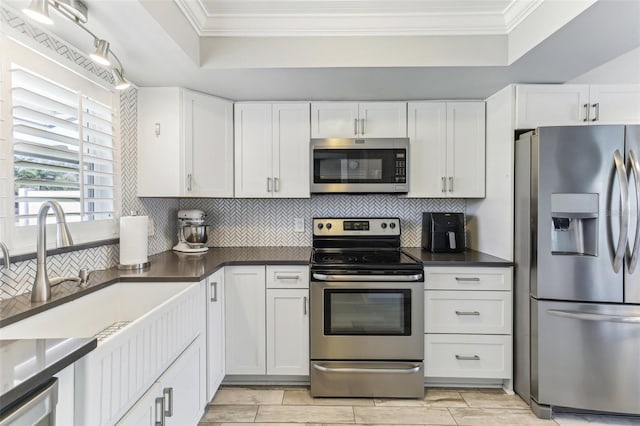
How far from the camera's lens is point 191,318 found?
1.62 m

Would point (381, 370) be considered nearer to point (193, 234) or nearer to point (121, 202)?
→ point (193, 234)

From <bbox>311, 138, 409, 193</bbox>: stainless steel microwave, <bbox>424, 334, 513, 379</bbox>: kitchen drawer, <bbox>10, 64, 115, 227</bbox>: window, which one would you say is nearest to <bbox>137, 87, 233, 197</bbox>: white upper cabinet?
<bbox>10, 64, 115, 227</bbox>: window

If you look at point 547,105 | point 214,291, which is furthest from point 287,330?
point 547,105

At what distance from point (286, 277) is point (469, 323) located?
1302 mm

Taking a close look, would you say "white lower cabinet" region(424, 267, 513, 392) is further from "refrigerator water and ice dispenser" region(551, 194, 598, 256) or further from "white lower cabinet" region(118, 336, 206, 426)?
"white lower cabinet" region(118, 336, 206, 426)

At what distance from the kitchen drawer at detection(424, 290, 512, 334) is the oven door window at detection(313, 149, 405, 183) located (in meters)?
0.92

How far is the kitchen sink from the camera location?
3.86 ft

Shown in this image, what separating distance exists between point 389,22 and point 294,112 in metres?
0.94

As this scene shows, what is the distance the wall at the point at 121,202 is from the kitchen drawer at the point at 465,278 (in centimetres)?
206

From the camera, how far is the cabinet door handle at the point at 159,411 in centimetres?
125

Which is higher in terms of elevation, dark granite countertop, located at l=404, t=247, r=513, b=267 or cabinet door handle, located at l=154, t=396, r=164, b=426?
dark granite countertop, located at l=404, t=247, r=513, b=267

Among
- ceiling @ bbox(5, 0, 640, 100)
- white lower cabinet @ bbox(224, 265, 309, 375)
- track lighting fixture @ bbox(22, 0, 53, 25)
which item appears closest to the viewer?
track lighting fixture @ bbox(22, 0, 53, 25)

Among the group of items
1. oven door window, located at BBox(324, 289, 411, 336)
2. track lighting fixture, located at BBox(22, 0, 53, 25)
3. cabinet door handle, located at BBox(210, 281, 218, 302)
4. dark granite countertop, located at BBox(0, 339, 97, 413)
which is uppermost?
track lighting fixture, located at BBox(22, 0, 53, 25)

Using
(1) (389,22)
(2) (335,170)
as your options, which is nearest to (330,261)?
(2) (335,170)
